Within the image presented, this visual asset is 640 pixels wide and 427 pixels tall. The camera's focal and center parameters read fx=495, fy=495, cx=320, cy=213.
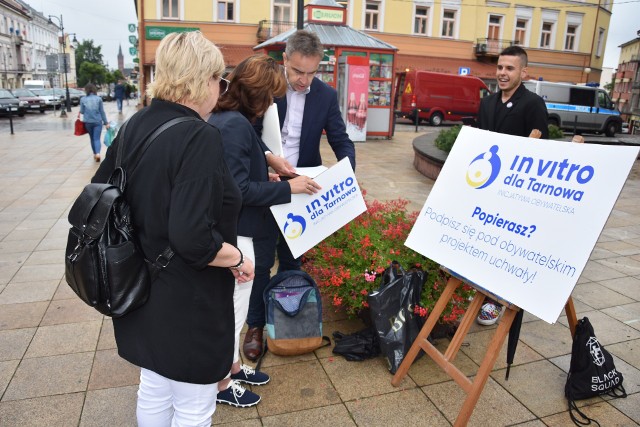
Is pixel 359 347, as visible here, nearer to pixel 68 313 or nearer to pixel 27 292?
pixel 68 313

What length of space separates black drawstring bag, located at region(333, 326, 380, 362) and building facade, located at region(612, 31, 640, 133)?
6489cm

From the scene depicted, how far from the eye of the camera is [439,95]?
73.6ft

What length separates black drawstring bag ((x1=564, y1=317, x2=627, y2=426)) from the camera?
9.04ft

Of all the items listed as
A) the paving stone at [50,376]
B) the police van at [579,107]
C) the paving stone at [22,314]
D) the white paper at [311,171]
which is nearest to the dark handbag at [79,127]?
the paving stone at [22,314]

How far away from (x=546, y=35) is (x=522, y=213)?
35279 mm

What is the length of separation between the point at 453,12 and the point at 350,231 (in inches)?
1207

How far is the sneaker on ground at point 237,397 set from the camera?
2688 millimetres

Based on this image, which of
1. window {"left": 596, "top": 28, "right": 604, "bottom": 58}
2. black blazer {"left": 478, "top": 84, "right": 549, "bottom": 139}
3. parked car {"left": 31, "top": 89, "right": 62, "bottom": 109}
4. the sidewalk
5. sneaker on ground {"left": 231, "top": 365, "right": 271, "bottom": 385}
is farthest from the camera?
window {"left": 596, "top": 28, "right": 604, "bottom": 58}

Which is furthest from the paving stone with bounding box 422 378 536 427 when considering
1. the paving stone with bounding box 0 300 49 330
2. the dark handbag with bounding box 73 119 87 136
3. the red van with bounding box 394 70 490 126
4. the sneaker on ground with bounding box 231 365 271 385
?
the red van with bounding box 394 70 490 126

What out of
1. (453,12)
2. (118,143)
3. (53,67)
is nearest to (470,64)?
(453,12)

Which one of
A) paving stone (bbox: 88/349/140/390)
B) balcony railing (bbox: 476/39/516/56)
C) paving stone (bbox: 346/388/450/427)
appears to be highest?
balcony railing (bbox: 476/39/516/56)

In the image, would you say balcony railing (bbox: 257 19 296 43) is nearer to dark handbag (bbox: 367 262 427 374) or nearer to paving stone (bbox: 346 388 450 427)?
dark handbag (bbox: 367 262 427 374)

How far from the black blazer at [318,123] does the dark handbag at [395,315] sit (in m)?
0.84

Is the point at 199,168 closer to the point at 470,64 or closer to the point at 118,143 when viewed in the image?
the point at 118,143
